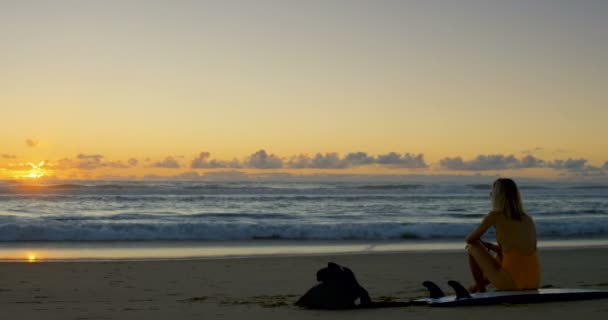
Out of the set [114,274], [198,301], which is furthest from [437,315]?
[114,274]

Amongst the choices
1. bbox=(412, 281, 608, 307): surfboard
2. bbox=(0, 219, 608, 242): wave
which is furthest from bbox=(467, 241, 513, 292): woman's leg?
bbox=(0, 219, 608, 242): wave

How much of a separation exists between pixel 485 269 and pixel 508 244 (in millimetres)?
356

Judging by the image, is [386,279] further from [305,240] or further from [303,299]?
[305,240]

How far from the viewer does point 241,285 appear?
925cm

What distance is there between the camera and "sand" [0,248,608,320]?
247 inches

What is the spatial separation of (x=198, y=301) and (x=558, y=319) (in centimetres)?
402

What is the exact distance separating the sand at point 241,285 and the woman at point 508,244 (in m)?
0.34

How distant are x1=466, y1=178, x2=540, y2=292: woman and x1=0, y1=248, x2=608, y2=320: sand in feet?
1.12

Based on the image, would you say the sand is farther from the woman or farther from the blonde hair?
the blonde hair

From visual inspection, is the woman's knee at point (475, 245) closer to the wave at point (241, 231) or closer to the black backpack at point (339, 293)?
the black backpack at point (339, 293)

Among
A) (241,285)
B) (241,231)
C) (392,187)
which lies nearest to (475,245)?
(241,285)

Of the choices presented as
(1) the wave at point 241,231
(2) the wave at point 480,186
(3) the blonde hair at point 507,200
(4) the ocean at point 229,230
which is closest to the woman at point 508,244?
(3) the blonde hair at point 507,200

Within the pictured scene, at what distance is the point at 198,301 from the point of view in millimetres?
7793

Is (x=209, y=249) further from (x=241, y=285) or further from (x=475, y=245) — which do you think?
(x=475, y=245)
